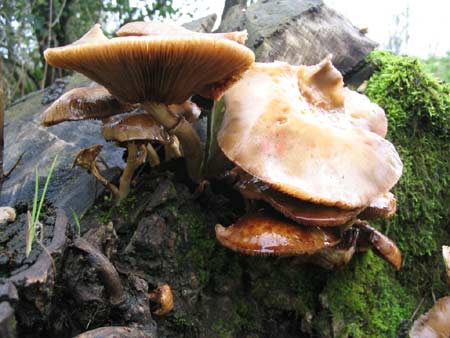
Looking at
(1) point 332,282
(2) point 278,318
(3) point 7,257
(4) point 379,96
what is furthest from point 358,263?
(3) point 7,257

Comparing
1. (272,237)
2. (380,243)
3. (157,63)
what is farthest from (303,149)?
(380,243)

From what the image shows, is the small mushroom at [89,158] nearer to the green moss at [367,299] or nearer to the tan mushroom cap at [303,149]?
the tan mushroom cap at [303,149]

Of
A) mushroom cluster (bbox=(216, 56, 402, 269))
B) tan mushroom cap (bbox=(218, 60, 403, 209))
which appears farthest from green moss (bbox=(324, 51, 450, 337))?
tan mushroom cap (bbox=(218, 60, 403, 209))

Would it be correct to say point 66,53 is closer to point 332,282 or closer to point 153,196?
point 153,196

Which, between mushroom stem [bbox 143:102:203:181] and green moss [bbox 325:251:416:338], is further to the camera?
green moss [bbox 325:251:416:338]

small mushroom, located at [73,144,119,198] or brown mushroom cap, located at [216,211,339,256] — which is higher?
small mushroom, located at [73,144,119,198]

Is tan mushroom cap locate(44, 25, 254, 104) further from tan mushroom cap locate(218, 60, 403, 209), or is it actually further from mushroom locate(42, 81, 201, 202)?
tan mushroom cap locate(218, 60, 403, 209)
